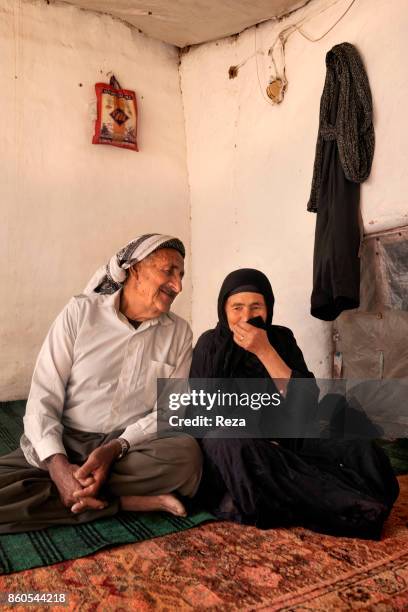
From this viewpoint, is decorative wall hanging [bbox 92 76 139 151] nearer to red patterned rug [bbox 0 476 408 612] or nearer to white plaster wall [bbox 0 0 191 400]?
white plaster wall [bbox 0 0 191 400]

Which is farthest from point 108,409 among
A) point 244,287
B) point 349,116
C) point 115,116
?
point 115,116

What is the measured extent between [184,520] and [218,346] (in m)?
0.58

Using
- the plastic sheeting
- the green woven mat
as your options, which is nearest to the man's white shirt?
the green woven mat

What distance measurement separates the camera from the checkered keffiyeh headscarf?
1.80 meters

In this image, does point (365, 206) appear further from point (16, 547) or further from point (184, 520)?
point (16, 547)

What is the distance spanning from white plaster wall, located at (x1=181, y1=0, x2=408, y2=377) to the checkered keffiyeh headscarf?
145cm

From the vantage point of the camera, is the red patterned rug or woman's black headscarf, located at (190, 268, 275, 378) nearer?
the red patterned rug

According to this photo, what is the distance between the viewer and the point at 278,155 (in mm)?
3295

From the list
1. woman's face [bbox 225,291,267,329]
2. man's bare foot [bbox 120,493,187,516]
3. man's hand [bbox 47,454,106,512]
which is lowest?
man's bare foot [bbox 120,493,187,516]

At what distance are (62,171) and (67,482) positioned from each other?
8.35 feet

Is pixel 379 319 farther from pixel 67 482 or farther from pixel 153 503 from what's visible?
pixel 67 482

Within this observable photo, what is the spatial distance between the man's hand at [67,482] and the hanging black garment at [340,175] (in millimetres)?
1582

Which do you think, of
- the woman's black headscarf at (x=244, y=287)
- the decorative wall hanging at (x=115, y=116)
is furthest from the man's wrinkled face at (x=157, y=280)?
the decorative wall hanging at (x=115, y=116)

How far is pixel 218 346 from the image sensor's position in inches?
70.7
